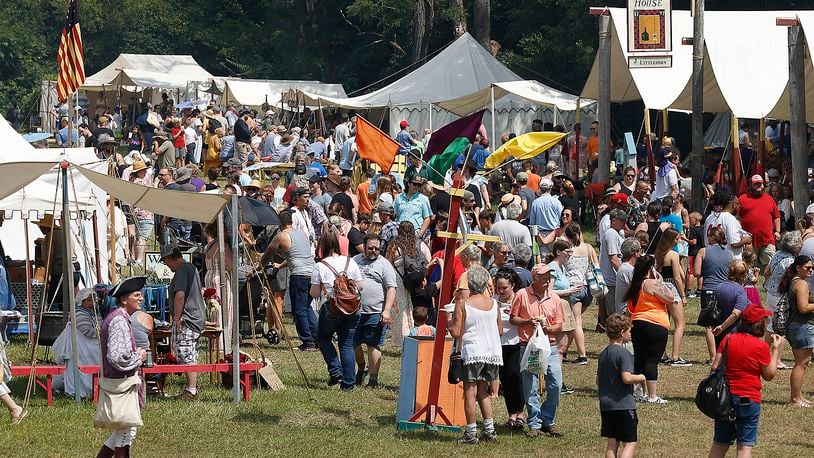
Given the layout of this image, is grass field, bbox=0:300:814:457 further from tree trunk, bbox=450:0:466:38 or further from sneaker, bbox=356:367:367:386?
tree trunk, bbox=450:0:466:38

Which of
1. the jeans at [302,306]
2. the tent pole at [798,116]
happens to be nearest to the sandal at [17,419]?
the jeans at [302,306]

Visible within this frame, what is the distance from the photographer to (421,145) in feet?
94.1

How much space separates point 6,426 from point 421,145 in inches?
731

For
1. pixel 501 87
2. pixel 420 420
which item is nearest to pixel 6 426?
pixel 420 420

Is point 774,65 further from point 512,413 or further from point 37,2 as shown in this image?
point 37,2

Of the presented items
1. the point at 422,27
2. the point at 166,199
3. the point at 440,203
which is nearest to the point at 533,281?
the point at 166,199

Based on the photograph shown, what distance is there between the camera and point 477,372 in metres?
10.0

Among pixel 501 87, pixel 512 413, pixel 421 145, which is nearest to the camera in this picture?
pixel 512 413

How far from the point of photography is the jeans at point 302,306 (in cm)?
1430

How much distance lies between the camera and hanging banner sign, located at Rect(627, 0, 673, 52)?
832 inches

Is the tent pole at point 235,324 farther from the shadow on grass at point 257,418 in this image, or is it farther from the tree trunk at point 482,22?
the tree trunk at point 482,22

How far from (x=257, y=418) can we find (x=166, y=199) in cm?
207

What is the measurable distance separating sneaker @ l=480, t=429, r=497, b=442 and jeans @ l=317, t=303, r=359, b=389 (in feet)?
7.61

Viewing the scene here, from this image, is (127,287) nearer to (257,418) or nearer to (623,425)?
(257,418)
